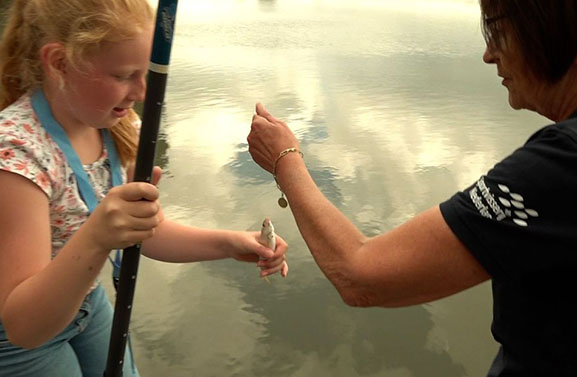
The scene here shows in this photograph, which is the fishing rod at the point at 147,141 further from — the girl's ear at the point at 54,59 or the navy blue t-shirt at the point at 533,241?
the navy blue t-shirt at the point at 533,241

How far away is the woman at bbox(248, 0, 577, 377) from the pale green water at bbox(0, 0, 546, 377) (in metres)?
1.54

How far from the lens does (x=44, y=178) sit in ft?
3.73

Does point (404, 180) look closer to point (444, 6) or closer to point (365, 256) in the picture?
point (365, 256)

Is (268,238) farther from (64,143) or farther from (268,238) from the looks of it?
(64,143)

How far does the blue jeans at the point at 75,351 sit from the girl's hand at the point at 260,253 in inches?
14.9

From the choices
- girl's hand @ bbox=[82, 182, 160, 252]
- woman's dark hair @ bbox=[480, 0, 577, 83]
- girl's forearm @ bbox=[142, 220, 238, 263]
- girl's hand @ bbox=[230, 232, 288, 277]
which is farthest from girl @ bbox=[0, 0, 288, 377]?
woman's dark hair @ bbox=[480, 0, 577, 83]

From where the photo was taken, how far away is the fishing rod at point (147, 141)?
0.86 meters

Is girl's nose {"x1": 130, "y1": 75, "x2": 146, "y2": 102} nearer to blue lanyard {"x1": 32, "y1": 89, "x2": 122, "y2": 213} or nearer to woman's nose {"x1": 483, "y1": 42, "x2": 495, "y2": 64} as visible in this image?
blue lanyard {"x1": 32, "y1": 89, "x2": 122, "y2": 213}

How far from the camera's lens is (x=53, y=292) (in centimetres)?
105

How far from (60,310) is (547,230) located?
877mm

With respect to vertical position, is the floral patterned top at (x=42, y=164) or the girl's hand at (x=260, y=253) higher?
the floral patterned top at (x=42, y=164)

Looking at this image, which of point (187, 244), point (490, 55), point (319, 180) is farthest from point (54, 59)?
point (319, 180)

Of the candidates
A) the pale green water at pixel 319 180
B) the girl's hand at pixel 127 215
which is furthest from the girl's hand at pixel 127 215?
the pale green water at pixel 319 180

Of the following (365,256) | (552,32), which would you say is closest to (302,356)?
(365,256)
